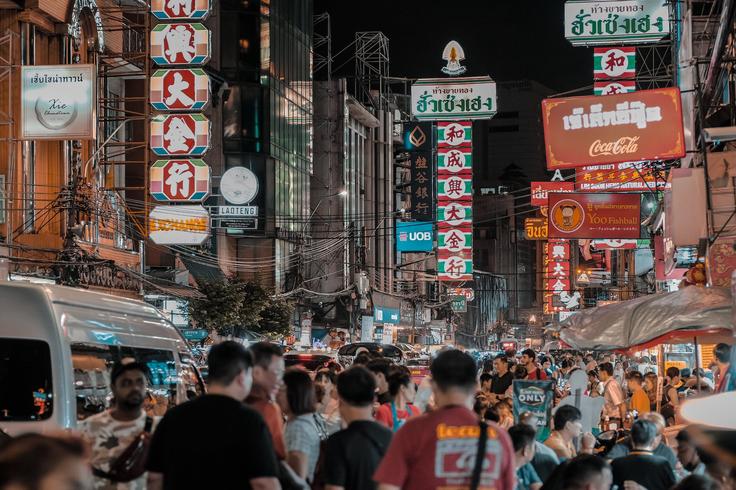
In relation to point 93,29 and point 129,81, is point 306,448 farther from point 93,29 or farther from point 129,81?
point 129,81

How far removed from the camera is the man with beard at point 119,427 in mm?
7449

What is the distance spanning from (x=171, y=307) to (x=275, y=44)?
23077 millimetres

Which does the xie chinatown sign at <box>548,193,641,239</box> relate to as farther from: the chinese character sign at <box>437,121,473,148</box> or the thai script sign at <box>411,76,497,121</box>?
the chinese character sign at <box>437,121,473,148</box>

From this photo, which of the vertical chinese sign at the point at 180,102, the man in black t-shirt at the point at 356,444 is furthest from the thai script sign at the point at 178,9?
the man in black t-shirt at the point at 356,444

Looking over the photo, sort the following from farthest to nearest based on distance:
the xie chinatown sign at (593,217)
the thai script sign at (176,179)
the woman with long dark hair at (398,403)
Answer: the thai script sign at (176,179), the xie chinatown sign at (593,217), the woman with long dark hair at (398,403)

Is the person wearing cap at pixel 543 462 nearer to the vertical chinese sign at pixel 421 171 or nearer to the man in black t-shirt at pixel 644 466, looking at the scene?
the man in black t-shirt at pixel 644 466

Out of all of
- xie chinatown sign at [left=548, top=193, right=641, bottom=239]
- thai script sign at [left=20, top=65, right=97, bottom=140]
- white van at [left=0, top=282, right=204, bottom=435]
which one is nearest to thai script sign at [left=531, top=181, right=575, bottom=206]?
xie chinatown sign at [left=548, top=193, right=641, bottom=239]

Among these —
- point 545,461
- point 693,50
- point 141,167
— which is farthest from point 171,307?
point 545,461

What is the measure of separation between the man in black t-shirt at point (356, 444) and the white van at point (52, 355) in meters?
3.11

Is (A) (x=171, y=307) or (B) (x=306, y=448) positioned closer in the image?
(B) (x=306, y=448)

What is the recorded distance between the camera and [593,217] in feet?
84.0

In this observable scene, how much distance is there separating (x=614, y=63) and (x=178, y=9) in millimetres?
12021

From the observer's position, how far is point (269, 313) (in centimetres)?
4559

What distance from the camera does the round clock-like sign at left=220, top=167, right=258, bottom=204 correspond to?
141 feet
